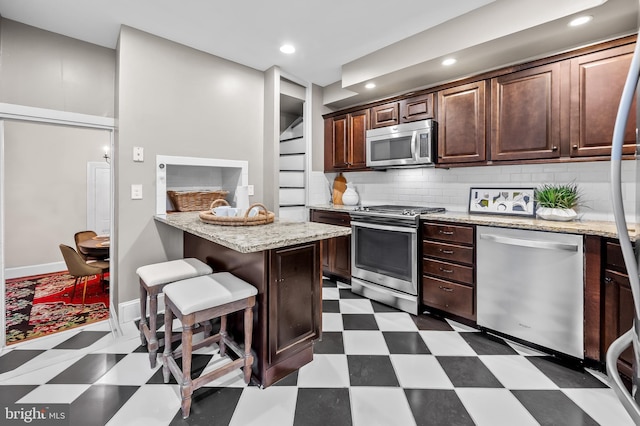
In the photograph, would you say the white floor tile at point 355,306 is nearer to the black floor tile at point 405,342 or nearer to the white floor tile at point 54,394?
the black floor tile at point 405,342

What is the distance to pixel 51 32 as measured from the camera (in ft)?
8.51

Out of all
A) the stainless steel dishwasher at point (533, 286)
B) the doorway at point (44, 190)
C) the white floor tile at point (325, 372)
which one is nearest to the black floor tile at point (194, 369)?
the white floor tile at point (325, 372)

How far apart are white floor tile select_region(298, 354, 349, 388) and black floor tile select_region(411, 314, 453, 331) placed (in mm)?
876

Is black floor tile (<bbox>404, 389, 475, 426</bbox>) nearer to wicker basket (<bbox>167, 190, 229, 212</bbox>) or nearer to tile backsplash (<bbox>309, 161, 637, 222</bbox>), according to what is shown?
tile backsplash (<bbox>309, 161, 637, 222</bbox>)

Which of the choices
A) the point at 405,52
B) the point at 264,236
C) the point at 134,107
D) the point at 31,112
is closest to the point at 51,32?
the point at 31,112

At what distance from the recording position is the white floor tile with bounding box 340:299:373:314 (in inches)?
114

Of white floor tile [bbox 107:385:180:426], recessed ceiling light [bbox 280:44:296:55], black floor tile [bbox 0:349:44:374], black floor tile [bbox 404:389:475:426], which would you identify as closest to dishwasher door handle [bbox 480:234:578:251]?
black floor tile [bbox 404:389:475:426]

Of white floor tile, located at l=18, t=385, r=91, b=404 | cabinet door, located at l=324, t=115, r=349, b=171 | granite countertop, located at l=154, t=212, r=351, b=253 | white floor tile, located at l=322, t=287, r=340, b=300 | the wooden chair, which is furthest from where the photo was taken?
cabinet door, located at l=324, t=115, r=349, b=171

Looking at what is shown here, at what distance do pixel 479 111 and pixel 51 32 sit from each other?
3821mm

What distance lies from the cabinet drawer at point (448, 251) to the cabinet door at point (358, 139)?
138 cm

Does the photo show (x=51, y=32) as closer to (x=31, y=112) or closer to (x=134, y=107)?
(x=31, y=112)

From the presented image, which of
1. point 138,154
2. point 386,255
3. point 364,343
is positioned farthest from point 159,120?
point 364,343

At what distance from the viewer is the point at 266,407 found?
1.63m

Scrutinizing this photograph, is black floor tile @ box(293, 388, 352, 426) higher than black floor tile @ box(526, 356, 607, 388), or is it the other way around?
black floor tile @ box(526, 356, 607, 388)
